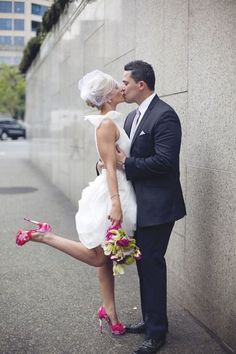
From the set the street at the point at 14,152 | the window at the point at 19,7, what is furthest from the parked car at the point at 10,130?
the window at the point at 19,7

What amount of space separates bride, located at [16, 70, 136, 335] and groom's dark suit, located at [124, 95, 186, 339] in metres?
0.09

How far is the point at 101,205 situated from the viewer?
11.9 feet

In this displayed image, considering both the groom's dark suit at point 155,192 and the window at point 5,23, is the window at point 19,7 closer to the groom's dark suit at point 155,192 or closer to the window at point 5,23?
the window at point 5,23

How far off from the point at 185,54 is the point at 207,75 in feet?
1.71

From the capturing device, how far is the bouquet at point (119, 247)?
3398 millimetres

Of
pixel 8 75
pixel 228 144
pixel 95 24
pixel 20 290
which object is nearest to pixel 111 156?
pixel 228 144

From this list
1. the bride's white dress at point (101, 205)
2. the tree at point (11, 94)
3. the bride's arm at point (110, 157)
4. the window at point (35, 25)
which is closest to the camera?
the bride's arm at point (110, 157)

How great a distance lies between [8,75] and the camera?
4672cm

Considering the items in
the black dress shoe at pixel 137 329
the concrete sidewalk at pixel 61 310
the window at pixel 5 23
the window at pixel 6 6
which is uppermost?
the window at pixel 6 6

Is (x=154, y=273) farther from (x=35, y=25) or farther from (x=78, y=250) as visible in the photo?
(x=35, y=25)

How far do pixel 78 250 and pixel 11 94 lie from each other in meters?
52.1

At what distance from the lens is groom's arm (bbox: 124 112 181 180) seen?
3.43 m

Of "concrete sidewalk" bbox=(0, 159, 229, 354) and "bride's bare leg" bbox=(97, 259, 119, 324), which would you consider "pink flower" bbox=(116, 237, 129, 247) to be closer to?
"bride's bare leg" bbox=(97, 259, 119, 324)

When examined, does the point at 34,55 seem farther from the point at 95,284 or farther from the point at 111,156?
the point at 111,156
